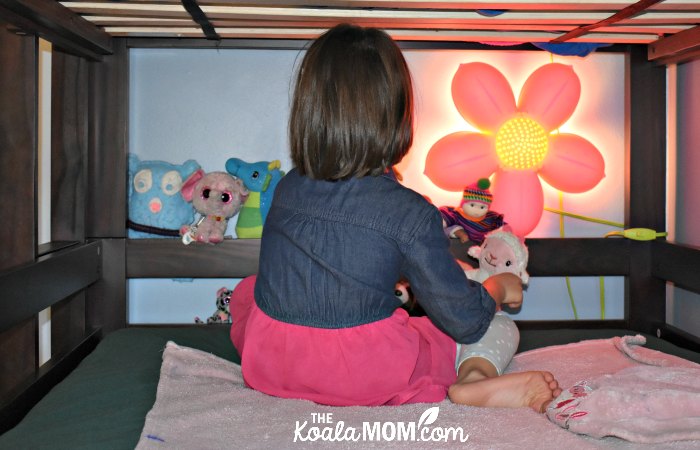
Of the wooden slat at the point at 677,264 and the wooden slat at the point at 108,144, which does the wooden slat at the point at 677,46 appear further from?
the wooden slat at the point at 108,144

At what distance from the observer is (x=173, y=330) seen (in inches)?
70.0

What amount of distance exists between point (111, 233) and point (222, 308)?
377mm

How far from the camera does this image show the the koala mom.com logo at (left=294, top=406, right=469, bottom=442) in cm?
102

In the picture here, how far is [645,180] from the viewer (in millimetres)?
2168

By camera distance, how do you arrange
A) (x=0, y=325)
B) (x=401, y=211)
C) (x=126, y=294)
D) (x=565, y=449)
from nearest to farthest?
(x=565, y=449), (x=401, y=211), (x=0, y=325), (x=126, y=294)

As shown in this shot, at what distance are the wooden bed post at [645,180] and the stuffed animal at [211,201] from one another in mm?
1159

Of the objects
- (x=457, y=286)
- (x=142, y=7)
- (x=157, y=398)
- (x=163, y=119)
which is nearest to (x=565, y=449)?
(x=457, y=286)

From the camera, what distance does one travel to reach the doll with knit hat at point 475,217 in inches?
78.2

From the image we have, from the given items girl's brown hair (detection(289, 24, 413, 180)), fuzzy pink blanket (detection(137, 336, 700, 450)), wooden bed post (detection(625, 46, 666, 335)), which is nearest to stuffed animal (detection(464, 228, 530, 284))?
wooden bed post (detection(625, 46, 666, 335))

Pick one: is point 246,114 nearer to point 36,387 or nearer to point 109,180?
point 109,180

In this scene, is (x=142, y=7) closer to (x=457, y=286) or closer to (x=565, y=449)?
(x=457, y=286)

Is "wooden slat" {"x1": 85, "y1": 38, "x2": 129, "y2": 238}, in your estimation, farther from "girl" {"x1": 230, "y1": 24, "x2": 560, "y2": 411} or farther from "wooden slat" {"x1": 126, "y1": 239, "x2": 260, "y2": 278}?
"girl" {"x1": 230, "y1": 24, "x2": 560, "y2": 411}

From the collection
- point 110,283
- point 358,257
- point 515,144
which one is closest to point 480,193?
point 515,144

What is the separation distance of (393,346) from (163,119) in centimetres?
129
